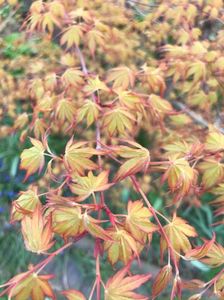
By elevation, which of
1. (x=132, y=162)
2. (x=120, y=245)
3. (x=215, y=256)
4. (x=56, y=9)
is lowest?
(x=215, y=256)

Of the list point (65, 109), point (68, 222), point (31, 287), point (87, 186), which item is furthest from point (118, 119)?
point (31, 287)

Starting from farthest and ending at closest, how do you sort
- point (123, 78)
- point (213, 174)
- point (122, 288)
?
point (123, 78) → point (213, 174) → point (122, 288)

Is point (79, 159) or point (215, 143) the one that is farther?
point (215, 143)

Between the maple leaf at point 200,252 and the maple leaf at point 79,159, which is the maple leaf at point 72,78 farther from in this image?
the maple leaf at point 200,252

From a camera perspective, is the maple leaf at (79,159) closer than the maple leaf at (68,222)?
No

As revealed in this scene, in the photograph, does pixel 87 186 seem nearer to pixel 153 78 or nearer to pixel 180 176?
pixel 180 176

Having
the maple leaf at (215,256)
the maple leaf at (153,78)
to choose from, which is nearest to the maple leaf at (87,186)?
the maple leaf at (215,256)

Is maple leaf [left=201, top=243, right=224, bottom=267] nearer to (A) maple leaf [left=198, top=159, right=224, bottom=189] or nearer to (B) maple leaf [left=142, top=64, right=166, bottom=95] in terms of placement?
(A) maple leaf [left=198, top=159, right=224, bottom=189]
